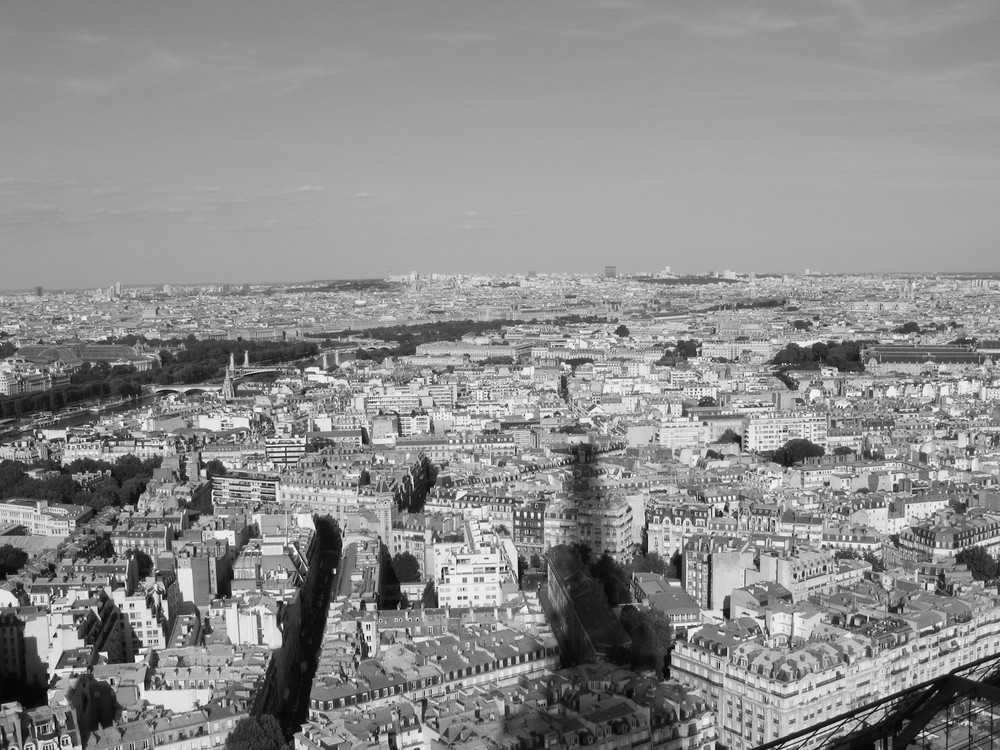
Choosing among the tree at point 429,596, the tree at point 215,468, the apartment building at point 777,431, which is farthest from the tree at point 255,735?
the apartment building at point 777,431

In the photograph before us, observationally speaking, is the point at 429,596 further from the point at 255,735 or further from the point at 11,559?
the point at 11,559

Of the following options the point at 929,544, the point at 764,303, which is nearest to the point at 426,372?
the point at 929,544

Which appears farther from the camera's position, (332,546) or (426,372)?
(426,372)

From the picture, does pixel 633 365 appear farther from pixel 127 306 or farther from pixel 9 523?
pixel 127 306

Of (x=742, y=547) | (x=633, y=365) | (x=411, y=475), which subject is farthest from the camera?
(x=633, y=365)

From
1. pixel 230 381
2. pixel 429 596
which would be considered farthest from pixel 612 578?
pixel 230 381

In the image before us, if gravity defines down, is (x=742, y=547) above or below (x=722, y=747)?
above
